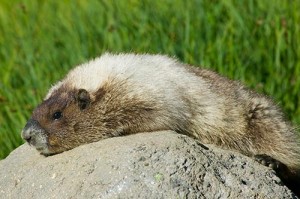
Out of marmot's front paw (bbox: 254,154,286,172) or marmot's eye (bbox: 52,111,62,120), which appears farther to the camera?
marmot's eye (bbox: 52,111,62,120)

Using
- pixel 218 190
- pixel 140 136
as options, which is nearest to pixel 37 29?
pixel 140 136

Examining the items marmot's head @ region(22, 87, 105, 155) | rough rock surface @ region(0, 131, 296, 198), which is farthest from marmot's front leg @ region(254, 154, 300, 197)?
marmot's head @ region(22, 87, 105, 155)

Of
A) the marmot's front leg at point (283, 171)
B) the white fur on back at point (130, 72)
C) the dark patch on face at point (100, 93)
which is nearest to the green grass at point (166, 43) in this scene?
the marmot's front leg at point (283, 171)

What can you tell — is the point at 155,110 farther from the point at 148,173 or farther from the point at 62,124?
the point at 148,173

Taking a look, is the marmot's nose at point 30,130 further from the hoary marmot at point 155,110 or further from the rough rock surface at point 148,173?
the rough rock surface at point 148,173

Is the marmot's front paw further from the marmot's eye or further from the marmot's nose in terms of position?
the marmot's nose

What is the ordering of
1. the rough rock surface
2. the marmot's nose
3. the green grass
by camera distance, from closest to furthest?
the rough rock surface, the marmot's nose, the green grass

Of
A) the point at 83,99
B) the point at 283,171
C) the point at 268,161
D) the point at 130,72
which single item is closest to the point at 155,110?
the point at 130,72

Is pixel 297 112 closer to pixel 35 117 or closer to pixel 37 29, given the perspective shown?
pixel 35 117
